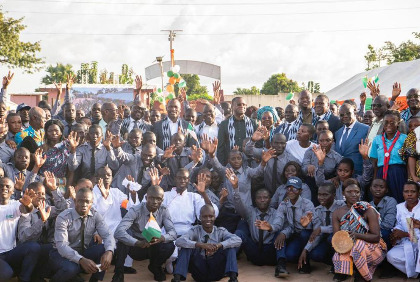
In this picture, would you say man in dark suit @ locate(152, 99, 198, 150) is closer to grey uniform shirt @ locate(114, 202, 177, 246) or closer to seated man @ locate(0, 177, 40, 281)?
grey uniform shirt @ locate(114, 202, 177, 246)

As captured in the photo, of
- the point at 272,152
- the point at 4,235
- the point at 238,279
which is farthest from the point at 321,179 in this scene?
the point at 4,235

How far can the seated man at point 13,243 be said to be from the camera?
19.0ft

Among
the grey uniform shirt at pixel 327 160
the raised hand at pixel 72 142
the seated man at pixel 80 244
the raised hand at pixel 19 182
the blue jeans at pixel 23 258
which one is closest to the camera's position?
the seated man at pixel 80 244

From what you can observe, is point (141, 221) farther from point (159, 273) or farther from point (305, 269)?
point (305, 269)

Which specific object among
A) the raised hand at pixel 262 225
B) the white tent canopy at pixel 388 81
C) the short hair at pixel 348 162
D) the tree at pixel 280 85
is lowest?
the raised hand at pixel 262 225

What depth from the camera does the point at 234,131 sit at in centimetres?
816

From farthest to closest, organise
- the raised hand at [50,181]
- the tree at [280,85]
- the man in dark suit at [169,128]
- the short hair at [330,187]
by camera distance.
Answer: the tree at [280,85] < the man in dark suit at [169,128] < the short hair at [330,187] < the raised hand at [50,181]

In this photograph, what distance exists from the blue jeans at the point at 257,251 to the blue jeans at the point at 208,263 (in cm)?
69

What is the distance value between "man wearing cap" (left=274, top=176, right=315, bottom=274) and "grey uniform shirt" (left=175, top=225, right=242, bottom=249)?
2.24 feet

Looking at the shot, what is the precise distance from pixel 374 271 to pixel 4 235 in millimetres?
4331

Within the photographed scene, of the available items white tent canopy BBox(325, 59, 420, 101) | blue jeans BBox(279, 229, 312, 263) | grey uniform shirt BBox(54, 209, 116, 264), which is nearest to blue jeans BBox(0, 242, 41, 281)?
grey uniform shirt BBox(54, 209, 116, 264)

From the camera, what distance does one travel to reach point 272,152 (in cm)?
696

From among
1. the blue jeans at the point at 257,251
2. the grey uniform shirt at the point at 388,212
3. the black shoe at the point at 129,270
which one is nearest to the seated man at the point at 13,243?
the black shoe at the point at 129,270

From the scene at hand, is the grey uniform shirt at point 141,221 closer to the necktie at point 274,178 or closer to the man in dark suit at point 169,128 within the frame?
the necktie at point 274,178
